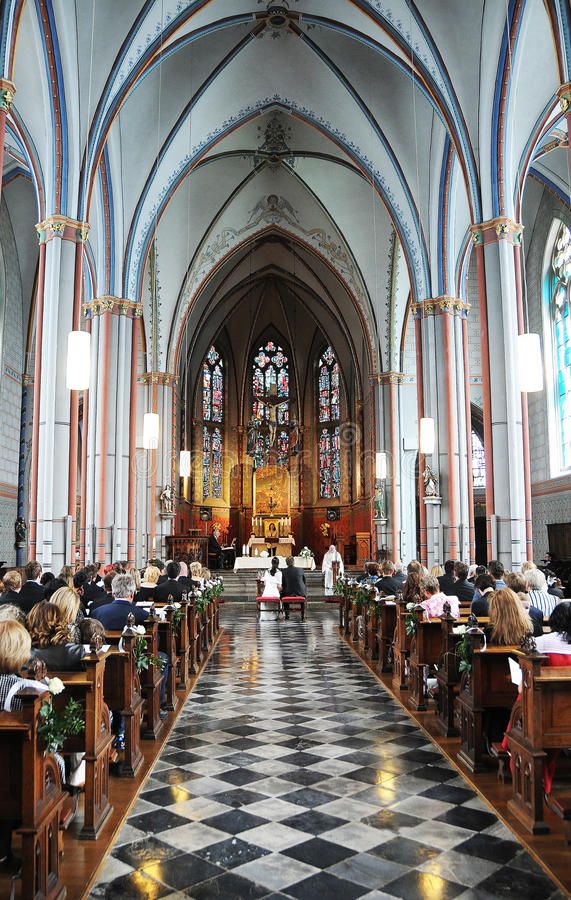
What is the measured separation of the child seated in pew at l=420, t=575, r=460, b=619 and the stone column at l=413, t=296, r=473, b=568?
337 inches

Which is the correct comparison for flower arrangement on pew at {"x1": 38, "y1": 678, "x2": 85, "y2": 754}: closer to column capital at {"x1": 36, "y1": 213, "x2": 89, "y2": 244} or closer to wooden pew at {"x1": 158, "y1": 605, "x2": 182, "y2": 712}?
wooden pew at {"x1": 158, "y1": 605, "x2": 182, "y2": 712}

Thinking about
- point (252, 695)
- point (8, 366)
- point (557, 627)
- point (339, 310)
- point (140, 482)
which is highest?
point (339, 310)


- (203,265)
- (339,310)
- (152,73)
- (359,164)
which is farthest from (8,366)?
(339,310)

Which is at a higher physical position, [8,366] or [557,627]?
[8,366]

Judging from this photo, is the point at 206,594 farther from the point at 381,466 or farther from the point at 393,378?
the point at 393,378

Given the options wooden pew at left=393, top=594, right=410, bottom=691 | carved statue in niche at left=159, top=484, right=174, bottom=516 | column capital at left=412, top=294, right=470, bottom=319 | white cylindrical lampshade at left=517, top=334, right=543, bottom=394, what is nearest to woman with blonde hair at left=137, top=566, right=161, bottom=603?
wooden pew at left=393, top=594, right=410, bottom=691

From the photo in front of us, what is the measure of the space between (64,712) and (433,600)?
15.5 ft

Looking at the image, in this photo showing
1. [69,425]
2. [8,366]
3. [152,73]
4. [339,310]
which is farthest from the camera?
[339,310]

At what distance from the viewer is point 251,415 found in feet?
119

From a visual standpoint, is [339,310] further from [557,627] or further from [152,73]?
[557,627]

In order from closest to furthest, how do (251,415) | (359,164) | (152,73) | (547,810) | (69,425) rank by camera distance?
(547,810) < (69,425) < (152,73) < (359,164) < (251,415)

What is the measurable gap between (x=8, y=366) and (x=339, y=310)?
13.7 meters

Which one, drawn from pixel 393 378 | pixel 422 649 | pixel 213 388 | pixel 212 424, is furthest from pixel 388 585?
pixel 213 388

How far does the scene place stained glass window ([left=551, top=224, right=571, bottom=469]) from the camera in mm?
20656
